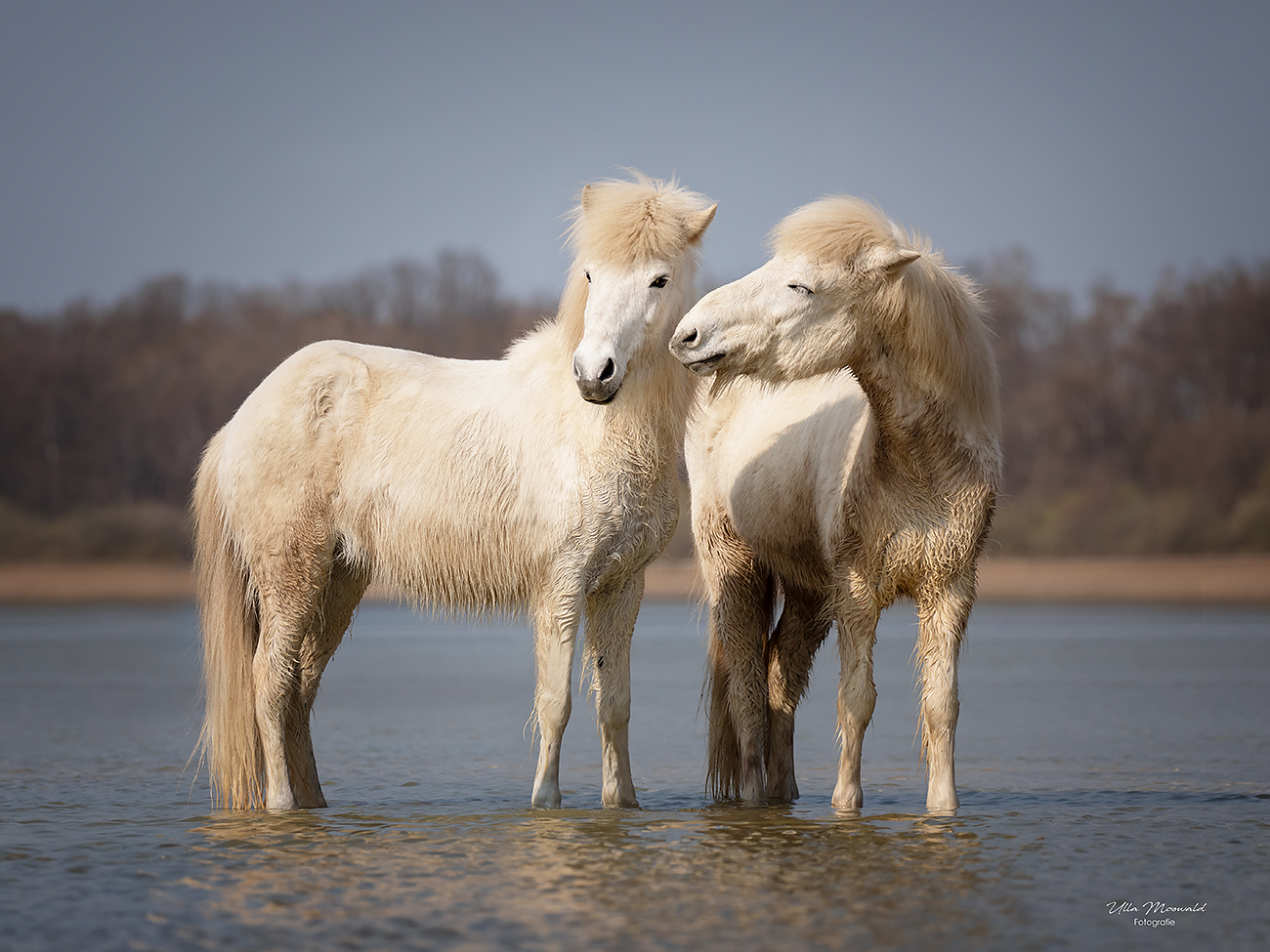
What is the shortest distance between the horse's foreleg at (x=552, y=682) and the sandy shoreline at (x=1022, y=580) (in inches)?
1190

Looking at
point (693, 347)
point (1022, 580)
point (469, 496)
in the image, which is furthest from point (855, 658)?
point (1022, 580)

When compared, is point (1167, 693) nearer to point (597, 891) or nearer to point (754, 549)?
point (754, 549)

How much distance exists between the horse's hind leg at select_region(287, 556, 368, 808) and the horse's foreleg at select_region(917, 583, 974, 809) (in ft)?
9.42

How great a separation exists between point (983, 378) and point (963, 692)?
7.67m

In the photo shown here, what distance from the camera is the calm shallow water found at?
379 cm

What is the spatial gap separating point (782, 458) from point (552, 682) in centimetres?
178

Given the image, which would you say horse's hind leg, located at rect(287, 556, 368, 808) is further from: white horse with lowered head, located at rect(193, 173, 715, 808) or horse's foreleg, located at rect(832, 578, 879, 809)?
horse's foreleg, located at rect(832, 578, 879, 809)

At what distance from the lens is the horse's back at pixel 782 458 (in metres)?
6.03

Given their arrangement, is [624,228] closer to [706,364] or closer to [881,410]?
[706,364]

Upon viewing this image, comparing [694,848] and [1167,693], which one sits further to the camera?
[1167,693]

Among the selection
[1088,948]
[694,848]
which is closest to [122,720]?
[694,848]

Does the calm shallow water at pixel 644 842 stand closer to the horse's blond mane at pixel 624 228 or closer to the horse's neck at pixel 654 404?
the horse's neck at pixel 654 404

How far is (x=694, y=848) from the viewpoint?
4.97m

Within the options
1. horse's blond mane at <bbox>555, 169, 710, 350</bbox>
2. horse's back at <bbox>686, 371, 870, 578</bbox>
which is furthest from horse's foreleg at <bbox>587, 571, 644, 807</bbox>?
horse's blond mane at <bbox>555, 169, 710, 350</bbox>
